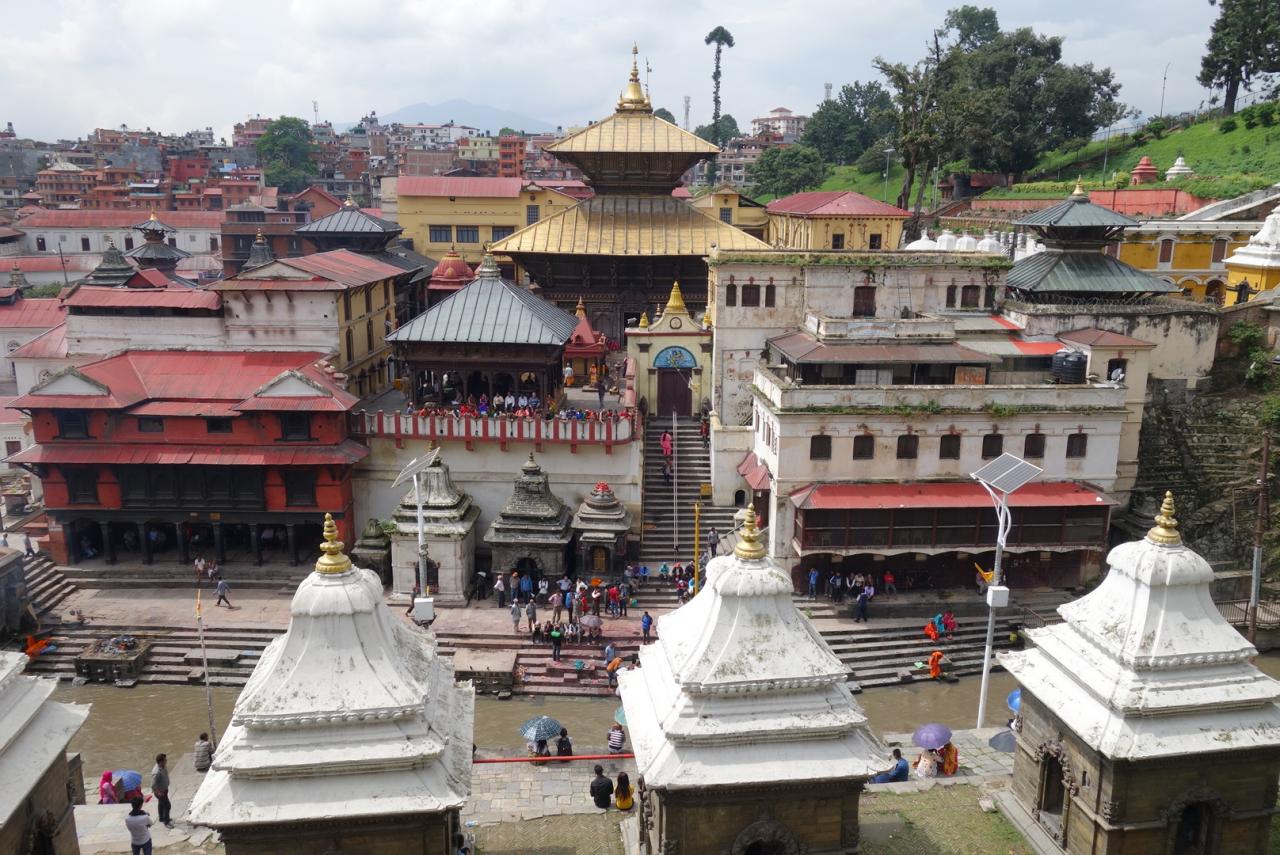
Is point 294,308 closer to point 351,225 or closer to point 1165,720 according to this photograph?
point 351,225

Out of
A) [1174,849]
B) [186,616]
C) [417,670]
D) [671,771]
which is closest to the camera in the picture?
[671,771]

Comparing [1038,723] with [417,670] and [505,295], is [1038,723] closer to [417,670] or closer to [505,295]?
[417,670]

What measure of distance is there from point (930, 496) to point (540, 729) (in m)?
13.7

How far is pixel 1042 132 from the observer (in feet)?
242

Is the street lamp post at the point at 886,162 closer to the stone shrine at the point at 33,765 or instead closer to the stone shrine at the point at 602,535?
the stone shrine at the point at 602,535

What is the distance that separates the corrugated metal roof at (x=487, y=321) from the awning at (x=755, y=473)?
7342 mm

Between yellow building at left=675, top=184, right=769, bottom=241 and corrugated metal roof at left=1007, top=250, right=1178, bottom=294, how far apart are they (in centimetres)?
2643

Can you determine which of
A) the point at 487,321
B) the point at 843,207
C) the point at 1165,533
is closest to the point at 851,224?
the point at 843,207

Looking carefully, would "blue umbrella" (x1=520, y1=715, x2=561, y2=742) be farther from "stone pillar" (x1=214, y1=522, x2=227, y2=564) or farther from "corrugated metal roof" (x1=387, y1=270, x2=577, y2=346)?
"stone pillar" (x1=214, y1=522, x2=227, y2=564)

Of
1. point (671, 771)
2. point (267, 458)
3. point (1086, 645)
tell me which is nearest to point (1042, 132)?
point (267, 458)

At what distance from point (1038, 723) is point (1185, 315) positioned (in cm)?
2463

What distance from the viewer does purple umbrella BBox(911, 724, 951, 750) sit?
20.6m

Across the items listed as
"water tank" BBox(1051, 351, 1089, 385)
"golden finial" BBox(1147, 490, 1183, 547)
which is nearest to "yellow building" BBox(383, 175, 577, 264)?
"water tank" BBox(1051, 351, 1089, 385)

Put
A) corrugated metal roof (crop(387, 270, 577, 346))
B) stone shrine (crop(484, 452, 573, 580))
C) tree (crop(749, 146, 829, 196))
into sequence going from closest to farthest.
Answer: stone shrine (crop(484, 452, 573, 580)) → corrugated metal roof (crop(387, 270, 577, 346)) → tree (crop(749, 146, 829, 196))
